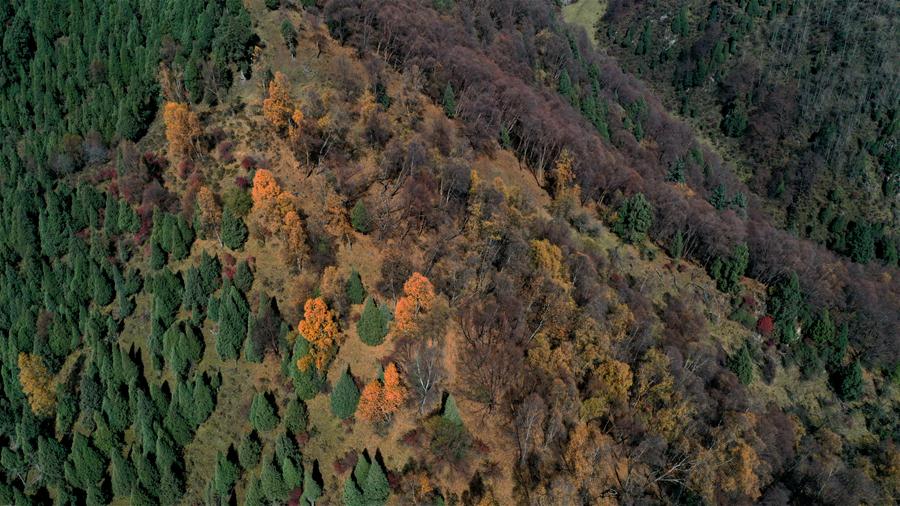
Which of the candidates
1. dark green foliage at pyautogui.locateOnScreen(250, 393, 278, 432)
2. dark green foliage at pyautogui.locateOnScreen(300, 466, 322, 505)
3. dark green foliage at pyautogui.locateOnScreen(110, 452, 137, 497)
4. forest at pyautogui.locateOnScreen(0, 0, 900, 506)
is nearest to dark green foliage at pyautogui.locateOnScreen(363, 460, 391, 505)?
forest at pyautogui.locateOnScreen(0, 0, 900, 506)

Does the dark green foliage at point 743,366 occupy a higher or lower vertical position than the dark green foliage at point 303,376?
higher

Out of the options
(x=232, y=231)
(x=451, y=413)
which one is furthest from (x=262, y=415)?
(x=232, y=231)

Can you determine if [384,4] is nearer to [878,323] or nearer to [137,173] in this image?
[137,173]

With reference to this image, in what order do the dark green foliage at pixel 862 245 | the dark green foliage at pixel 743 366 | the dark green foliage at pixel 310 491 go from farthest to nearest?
the dark green foliage at pixel 862 245 → the dark green foliage at pixel 743 366 → the dark green foliage at pixel 310 491

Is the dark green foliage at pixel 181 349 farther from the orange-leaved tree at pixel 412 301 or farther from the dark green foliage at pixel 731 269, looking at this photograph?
the dark green foliage at pixel 731 269

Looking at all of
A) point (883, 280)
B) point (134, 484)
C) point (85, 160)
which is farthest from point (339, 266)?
point (883, 280)

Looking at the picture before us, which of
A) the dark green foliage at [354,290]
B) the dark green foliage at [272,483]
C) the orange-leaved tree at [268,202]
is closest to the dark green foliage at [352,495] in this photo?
the dark green foliage at [272,483]
